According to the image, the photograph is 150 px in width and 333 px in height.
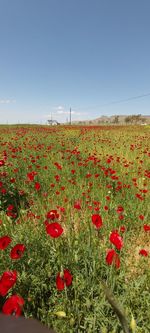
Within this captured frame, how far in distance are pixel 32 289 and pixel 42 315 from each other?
21cm

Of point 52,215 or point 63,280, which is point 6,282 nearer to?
point 63,280

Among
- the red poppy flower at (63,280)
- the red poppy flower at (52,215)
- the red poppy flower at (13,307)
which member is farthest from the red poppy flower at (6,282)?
the red poppy flower at (52,215)

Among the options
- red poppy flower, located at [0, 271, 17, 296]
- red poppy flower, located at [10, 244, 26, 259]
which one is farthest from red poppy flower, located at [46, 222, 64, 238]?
red poppy flower, located at [0, 271, 17, 296]

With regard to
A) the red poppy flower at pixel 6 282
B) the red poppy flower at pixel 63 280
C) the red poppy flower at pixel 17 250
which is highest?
the red poppy flower at pixel 17 250

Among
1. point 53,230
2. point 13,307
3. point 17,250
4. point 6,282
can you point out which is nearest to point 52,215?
point 53,230

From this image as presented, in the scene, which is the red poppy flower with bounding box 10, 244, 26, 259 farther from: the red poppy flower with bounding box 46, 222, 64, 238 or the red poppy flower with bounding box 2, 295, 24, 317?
the red poppy flower with bounding box 2, 295, 24, 317

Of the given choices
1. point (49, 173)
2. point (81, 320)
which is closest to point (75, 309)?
point (81, 320)

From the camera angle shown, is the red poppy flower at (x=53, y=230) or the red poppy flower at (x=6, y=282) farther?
the red poppy flower at (x=53, y=230)

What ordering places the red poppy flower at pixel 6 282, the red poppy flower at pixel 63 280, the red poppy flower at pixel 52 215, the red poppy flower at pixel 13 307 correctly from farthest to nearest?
1. the red poppy flower at pixel 52 215
2. the red poppy flower at pixel 63 280
3. the red poppy flower at pixel 6 282
4. the red poppy flower at pixel 13 307

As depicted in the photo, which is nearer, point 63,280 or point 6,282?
point 6,282

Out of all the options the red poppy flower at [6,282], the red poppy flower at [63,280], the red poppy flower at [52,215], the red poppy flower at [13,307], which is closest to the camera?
the red poppy flower at [13,307]

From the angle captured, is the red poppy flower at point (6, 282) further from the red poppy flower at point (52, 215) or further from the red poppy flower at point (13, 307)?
the red poppy flower at point (52, 215)

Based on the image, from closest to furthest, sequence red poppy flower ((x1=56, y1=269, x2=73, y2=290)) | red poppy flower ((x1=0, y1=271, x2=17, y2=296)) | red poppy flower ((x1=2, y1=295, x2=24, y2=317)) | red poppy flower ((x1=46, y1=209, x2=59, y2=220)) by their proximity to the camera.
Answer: red poppy flower ((x1=2, y1=295, x2=24, y2=317)), red poppy flower ((x1=0, y1=271, x2=17, y2=296)), red poppy flower ((x1=56, y1=269, x2=73, y2=290)), red poppy flower ((x1=46, y1=209, x2=59, y2=220))

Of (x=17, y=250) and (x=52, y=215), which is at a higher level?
(x=52, y=215)
